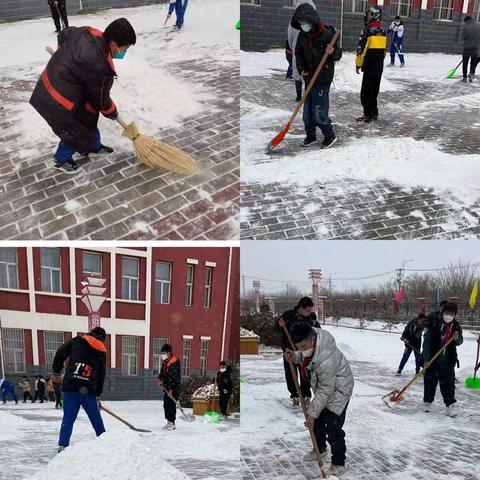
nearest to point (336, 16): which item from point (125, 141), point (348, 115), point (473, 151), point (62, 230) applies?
point (348, 115)

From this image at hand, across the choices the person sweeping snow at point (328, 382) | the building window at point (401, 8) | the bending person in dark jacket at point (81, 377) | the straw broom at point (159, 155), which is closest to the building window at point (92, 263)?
the straw broom at point (159, 155)

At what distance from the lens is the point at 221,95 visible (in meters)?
7.82

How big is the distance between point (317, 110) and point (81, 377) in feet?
13.3

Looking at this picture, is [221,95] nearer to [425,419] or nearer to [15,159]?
[15,159]

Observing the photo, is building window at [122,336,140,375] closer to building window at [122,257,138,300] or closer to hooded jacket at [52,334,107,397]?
building window at [122,257,138,300]

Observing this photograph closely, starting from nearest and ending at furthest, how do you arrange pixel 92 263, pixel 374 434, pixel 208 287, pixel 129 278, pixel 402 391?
pixel 374 434
pixel 402 391
pixel 92 263
pixel 129 278
pixel 208 287

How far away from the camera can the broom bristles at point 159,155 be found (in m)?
5.61

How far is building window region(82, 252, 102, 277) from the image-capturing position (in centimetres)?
569

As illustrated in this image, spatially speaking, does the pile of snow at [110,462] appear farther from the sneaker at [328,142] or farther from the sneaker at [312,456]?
the sneaker at [328,142]

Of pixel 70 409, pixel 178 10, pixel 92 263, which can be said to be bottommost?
pixel 70 409

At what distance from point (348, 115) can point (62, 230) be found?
497 cm

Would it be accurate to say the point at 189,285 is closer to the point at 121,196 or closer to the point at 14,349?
the point at 121,196

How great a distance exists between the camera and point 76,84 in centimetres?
506

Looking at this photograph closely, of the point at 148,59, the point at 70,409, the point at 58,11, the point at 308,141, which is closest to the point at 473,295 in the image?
the point at 308,141
